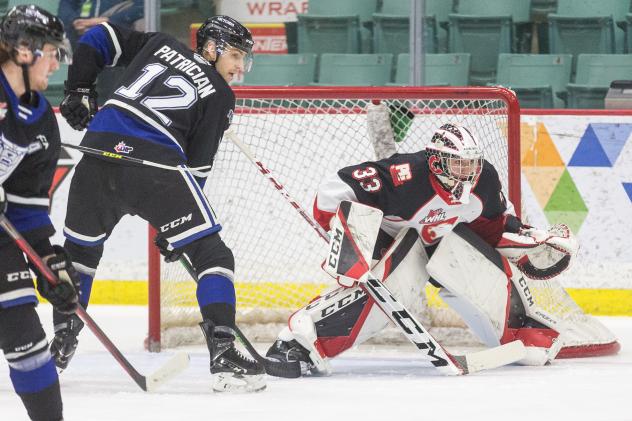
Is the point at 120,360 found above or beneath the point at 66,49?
beneath

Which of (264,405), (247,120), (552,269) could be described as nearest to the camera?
(264,405)

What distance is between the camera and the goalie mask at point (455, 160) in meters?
3.72

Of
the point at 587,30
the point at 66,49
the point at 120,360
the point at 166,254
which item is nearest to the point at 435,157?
the point at 166,254

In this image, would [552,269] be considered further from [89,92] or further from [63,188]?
[63,188]

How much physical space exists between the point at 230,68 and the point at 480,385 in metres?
1.14

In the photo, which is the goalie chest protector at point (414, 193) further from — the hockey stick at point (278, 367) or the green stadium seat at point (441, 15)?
the green stadium seat at point (441, 15)

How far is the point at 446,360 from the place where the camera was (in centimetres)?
373

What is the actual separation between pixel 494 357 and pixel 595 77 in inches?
70.2

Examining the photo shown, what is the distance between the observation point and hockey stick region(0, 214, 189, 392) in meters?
2.61

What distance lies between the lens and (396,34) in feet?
17.3

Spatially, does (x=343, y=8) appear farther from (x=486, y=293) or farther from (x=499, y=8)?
(x=486, y=293)

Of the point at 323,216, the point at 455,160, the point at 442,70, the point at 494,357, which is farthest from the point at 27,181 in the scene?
the point at 442,70

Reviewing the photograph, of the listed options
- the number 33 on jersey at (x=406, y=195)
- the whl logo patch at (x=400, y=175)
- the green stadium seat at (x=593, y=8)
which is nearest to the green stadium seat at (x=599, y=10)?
the green stadium seat at (x=593, y=8)

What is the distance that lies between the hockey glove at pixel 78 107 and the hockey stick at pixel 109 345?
640mm
